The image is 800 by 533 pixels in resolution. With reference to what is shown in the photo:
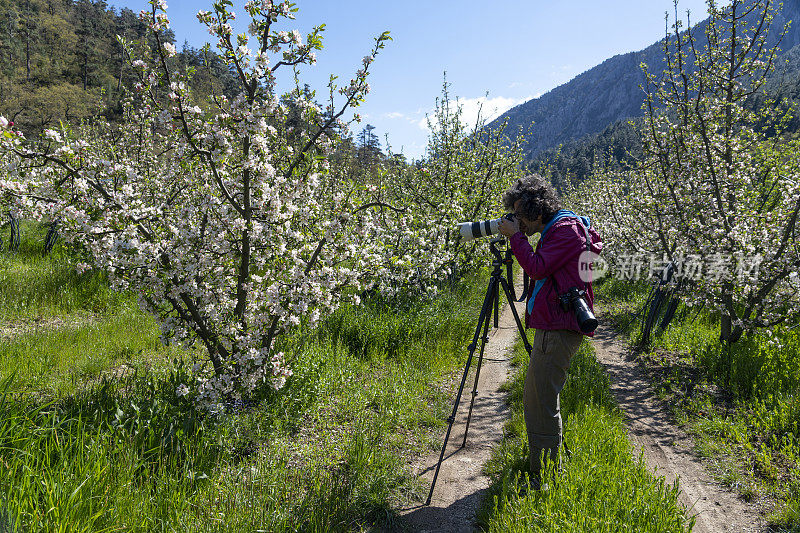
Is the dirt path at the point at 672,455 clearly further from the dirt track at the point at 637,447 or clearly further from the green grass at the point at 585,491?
the green grass at the point at 585,491

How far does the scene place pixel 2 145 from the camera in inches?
120

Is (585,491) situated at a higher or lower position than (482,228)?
lower

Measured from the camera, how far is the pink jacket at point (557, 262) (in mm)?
3154

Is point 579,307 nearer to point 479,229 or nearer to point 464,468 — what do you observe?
point 479,229

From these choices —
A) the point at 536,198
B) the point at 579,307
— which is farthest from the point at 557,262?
the point at 536,198

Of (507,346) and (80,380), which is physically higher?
(80,380)

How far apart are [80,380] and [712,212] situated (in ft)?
31.8

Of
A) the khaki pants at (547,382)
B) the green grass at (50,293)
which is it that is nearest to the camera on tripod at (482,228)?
the khaki pants at (547,382)

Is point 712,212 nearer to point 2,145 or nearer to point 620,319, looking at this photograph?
point 620,319

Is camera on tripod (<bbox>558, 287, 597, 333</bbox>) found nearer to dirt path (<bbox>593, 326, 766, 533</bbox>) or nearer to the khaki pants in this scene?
the khaki pants

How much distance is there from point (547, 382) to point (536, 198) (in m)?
1.52

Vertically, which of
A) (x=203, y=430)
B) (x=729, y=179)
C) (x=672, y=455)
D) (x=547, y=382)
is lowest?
(x=672, y=455)

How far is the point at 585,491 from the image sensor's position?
3.08 meters

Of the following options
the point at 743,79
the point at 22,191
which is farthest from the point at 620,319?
the point at 22,191
